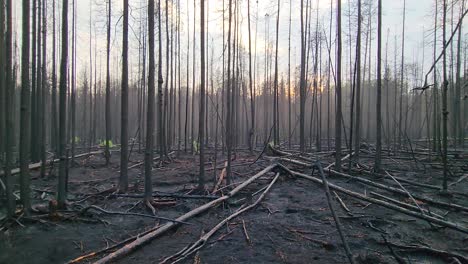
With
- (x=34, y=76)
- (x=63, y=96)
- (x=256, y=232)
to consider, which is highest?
(x=34, y=76)

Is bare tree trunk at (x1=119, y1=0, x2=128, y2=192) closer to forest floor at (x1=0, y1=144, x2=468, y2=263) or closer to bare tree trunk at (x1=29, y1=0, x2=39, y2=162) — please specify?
forest floor at (x1=0, y1=144, x2=468, y2=263)

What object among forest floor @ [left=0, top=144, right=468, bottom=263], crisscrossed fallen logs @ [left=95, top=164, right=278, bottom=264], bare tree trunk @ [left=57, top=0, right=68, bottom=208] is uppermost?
bare tree trunk @ [left=57, top=0, right=68, bottom=208]

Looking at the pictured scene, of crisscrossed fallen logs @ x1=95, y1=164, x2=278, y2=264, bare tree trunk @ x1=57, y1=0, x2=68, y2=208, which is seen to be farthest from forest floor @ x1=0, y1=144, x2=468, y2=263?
bare tree trunk @ x1=57, y1=0, x2=68, y2=208

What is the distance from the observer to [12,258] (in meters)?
4.09

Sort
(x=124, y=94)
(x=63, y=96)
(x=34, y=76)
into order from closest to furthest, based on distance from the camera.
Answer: (x=63, y=96) → (x=124, y=94) → (x=34, y=76)

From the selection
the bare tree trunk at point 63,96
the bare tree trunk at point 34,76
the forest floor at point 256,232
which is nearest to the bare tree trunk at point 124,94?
the forest floor at point 256,232

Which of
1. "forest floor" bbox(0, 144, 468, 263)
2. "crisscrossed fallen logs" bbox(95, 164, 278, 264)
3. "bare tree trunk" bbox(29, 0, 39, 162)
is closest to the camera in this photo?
"crisscrossed fallen logs" bbox(95, 164, 278, 264)

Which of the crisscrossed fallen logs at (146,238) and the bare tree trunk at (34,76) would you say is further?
the bare tree trunk at (34,76)

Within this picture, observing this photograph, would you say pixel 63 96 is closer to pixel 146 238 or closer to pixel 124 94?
pixel 124 94

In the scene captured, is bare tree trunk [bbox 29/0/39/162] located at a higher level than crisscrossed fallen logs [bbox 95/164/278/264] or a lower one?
higher

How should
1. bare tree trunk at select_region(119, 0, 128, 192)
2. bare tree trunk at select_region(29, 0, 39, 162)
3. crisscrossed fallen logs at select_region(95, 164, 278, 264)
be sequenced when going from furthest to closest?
bare tree trunk at select_region(29, 0, 39, 162) → bare tree trunk at select_region(119, 0, 128, 192) → crisscrossed fallen logs at select_region(95, 164, 278, 264)

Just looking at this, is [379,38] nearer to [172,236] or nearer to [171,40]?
[172,236]

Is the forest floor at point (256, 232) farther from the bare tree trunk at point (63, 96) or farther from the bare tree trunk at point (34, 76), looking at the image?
the bare tree trunk at point (34, 76)

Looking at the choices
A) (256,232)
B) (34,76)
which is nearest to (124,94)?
(256,232)
